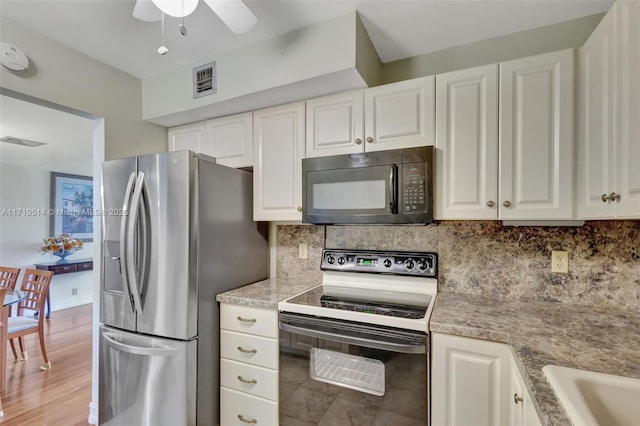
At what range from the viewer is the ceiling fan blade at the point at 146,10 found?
4.18ft

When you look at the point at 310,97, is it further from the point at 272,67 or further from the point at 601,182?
the point at 601,182

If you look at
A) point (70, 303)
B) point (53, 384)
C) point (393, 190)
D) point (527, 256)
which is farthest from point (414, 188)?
point (70, 303)

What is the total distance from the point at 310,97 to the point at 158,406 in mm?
2013

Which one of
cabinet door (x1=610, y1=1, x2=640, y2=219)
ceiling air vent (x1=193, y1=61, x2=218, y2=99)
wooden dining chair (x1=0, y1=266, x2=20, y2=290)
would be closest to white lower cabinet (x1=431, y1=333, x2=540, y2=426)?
cabinet door (x1=610, y1=1, x2=640, y2=219)

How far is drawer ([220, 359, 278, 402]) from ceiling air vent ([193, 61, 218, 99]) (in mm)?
1718

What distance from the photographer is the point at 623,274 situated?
148 cm

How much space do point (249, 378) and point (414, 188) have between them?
139cm

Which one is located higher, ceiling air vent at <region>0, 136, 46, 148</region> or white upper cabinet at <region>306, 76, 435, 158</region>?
ceiling air vent at <region>0, 136, 46, 148</region>

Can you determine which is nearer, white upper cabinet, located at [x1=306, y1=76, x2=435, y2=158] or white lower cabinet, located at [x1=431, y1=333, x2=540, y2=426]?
white lower cabinet, located at [x1=431, y1=333, x2=540, y2=426]

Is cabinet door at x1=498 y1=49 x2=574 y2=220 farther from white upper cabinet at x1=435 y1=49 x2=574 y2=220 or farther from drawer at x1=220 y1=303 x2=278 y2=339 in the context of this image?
drawer at x1=220 y1=303 x2=278 y2=339

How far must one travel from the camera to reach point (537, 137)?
144 cm

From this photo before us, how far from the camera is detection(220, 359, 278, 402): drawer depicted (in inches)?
64.0

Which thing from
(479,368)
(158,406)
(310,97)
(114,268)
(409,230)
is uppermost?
(310,97)

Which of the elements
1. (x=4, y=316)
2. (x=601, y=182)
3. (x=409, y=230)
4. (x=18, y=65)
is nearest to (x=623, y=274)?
(x=601, y=182)
